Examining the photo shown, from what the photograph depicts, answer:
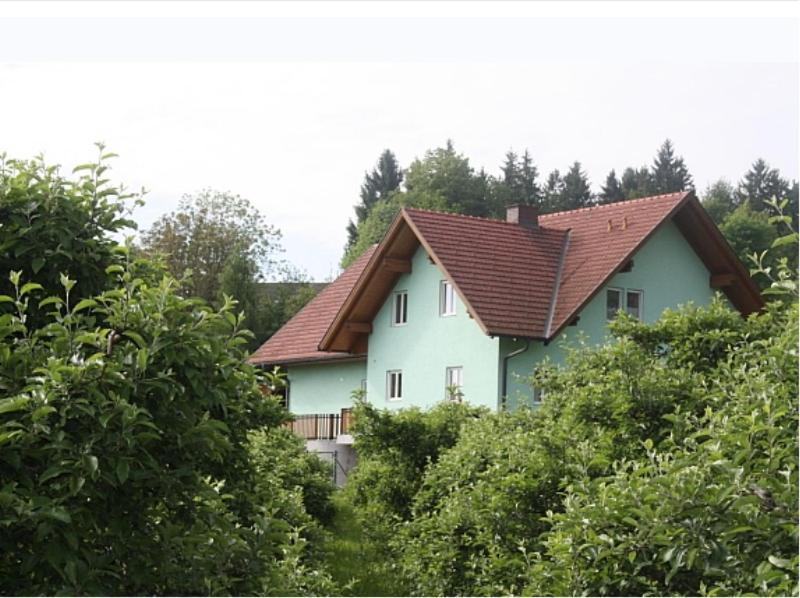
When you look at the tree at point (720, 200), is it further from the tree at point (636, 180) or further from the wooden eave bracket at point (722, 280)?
the wooden eave bracket at point (722, 280)

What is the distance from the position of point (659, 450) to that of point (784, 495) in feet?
9.16

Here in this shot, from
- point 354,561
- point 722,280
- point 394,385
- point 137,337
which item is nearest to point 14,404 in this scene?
point 137,337

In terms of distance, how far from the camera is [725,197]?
83.5 meters

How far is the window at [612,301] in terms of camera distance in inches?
1115

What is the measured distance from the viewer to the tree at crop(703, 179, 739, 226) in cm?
7341

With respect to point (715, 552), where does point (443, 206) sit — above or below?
above

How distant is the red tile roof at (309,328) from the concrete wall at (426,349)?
10.2ft

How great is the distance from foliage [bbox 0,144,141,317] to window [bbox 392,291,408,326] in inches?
939

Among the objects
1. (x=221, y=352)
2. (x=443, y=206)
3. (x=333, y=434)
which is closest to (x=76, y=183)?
(x=221, y=352)

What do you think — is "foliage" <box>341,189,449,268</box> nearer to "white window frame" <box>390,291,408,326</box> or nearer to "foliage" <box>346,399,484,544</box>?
"white window frame" <box>390,291,408,326</box>

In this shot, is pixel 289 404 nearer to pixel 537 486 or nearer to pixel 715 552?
pixel 537 486

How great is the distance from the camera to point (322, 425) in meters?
32.9

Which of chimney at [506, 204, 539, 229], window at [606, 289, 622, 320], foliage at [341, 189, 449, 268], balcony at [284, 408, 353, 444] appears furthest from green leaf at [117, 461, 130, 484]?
foliage at [341, 189, 449, 268]

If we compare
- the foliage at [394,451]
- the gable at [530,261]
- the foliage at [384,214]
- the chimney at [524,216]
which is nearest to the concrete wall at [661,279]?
the gable at [530,261]
